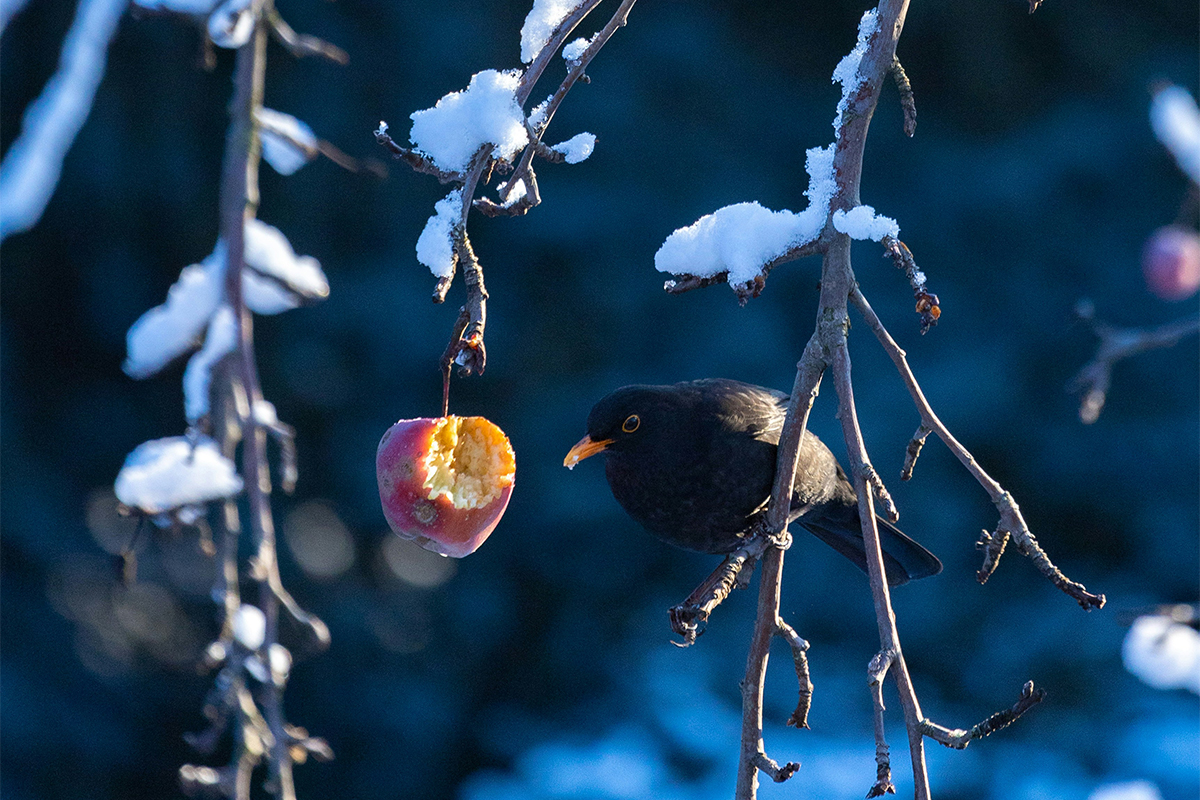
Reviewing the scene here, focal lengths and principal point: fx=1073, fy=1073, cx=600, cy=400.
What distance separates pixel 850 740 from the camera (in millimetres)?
4242

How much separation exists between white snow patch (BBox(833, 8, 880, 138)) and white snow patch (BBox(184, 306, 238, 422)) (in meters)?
0.94

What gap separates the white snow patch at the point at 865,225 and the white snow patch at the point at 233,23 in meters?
0.97

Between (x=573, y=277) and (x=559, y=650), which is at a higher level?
(x=573, y=277)

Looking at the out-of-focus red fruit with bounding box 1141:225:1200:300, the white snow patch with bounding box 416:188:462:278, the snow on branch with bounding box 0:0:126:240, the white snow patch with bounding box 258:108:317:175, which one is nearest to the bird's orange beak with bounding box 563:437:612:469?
the white snow patch with bounding box 258:108:317:175

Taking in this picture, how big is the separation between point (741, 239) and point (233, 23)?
3.08ft

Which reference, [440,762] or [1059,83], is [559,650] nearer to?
[440,762]

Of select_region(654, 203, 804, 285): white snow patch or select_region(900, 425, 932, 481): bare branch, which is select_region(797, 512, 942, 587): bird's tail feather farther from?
select_region(654, 203, 804, 285): white snow patch

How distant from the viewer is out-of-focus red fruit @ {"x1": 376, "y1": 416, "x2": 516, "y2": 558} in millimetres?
1286

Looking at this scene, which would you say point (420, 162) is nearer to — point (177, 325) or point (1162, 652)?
point (177, 325)

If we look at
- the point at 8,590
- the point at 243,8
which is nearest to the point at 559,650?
the point at 8,590

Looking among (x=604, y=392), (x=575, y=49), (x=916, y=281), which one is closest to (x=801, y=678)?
(x=916, y=281)

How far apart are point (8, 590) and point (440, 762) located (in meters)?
1.60

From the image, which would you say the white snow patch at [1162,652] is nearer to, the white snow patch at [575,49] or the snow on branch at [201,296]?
the white snow patch at [575,49]

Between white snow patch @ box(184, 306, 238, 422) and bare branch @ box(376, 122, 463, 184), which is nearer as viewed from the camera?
bare branch @ box(376, 122, 463, 184)
